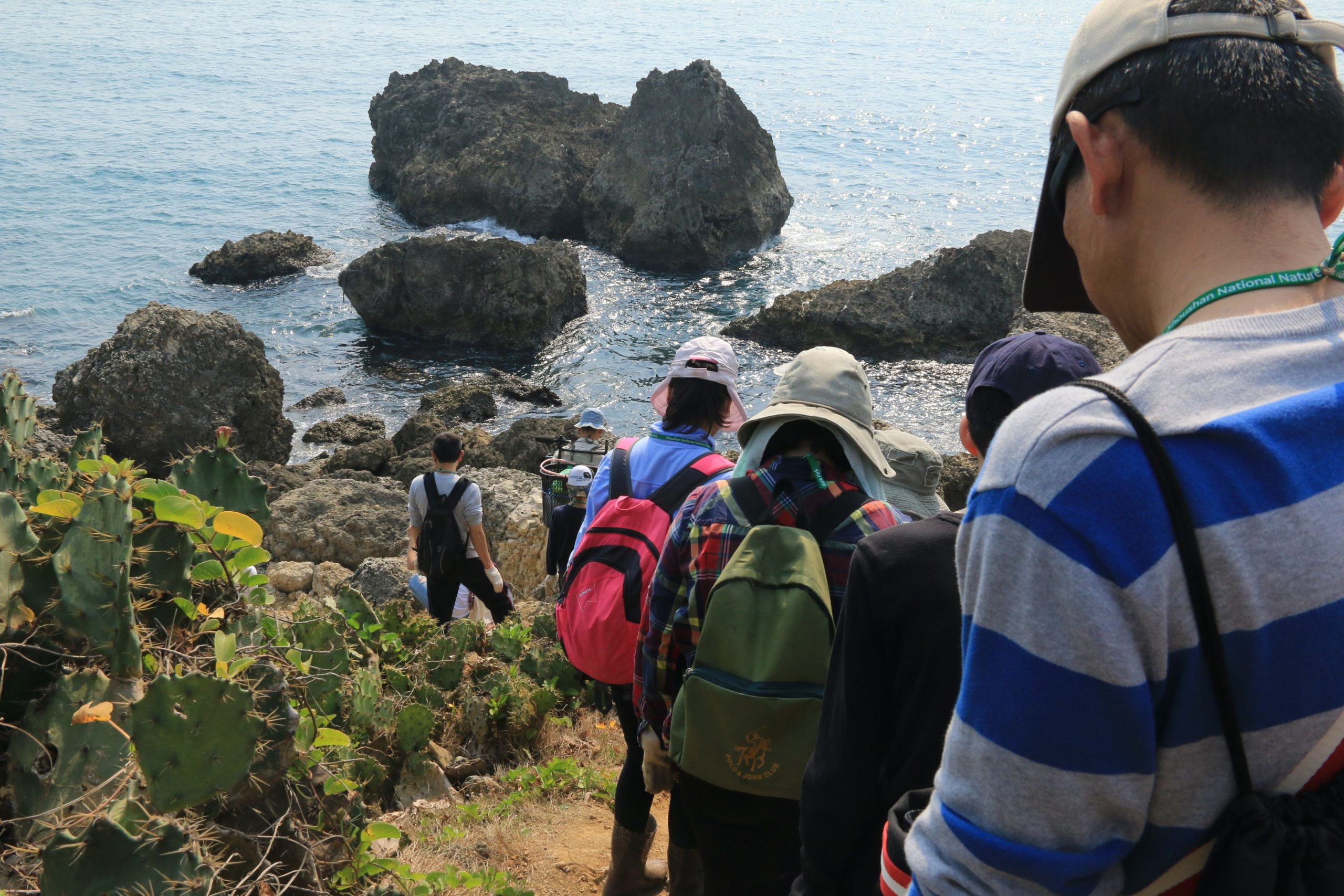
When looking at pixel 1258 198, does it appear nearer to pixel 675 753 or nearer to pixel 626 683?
pixel 675 753

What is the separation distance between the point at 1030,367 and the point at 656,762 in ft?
5.64

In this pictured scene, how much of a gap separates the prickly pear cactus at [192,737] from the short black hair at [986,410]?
195 cm

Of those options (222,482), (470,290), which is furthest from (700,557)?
(470,290)

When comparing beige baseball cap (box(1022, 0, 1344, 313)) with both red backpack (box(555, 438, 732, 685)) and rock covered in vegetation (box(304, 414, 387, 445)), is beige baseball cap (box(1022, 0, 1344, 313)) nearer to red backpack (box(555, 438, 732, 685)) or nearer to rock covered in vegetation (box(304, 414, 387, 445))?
red backpack (box(555, 438, 732, 685))

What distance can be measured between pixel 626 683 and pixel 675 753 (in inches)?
35.6

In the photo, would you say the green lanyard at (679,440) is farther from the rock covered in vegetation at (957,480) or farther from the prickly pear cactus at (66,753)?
the rock covered in vegetation at (957,480)

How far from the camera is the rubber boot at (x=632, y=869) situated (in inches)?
159

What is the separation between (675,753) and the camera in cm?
280

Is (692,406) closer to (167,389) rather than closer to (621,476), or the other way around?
(621,476)

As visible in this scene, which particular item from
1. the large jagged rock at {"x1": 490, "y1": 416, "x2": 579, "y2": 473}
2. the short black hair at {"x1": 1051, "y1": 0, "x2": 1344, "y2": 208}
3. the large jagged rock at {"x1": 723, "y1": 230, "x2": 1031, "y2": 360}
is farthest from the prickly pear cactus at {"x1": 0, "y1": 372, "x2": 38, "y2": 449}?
the large jagged rock at {"x1": 723, "y1": 230, "x2": 1031, "y2": 360}

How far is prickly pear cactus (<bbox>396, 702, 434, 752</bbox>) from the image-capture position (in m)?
5.46

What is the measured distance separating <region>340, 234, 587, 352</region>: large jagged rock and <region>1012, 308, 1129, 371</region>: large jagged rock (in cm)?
1281

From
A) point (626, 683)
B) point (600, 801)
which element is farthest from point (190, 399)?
point (626, 683)

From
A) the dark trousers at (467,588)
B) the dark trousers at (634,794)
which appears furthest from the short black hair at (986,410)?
the dark trousers at (467,588)
